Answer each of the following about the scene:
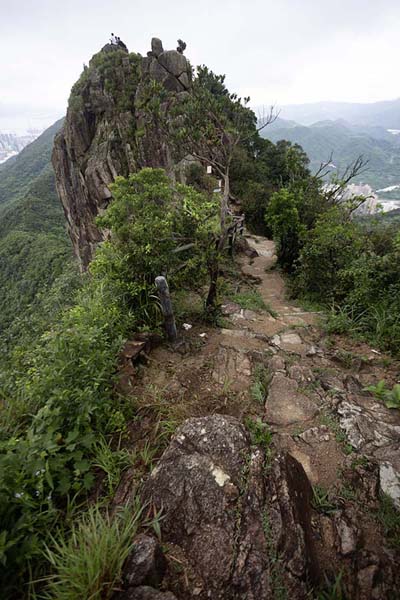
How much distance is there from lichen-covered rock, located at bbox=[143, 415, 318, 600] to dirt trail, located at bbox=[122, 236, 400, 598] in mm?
303

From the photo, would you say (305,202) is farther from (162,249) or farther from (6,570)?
(6,570)

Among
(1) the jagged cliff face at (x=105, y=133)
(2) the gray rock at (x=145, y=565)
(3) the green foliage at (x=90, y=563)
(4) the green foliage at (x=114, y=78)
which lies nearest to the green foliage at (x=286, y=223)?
(2) the gray rock at (x=145, y=565)

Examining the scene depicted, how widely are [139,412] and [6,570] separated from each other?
148 centimetres

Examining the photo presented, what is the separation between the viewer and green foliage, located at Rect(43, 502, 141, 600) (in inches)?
58.1

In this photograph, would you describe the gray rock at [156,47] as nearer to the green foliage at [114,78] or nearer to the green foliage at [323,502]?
the green foliage at [114,78]

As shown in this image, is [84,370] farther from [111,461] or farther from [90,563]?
[90,563]

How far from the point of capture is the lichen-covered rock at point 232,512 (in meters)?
1.70


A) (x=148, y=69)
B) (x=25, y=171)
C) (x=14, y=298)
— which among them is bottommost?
(x=14, y=298)

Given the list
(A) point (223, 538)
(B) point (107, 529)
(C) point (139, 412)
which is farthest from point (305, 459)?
(B) point (107, 529)

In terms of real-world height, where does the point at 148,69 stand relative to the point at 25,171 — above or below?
above

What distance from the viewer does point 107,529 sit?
5.52 feet

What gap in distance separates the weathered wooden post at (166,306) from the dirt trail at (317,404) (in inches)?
9.9

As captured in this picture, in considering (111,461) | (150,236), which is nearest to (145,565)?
(111,461)

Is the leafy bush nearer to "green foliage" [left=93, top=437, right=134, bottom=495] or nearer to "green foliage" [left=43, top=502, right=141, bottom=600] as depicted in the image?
"green foliage" [left=93, top=437, right=134, bottom=495]
